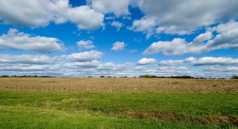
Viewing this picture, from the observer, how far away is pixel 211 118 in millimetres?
11992

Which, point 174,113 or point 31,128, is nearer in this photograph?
point 31,128

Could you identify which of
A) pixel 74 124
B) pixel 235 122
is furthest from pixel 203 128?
pixel 74 124

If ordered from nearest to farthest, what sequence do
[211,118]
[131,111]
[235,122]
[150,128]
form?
1. [150,128]
2. [235,122]
3. [211,118]
4. [131,111]

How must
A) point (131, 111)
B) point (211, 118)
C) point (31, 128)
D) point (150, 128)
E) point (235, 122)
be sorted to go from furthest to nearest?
point (131, 111), point (211, 118), point (235, 122), point (150, 128), point (31, 128)

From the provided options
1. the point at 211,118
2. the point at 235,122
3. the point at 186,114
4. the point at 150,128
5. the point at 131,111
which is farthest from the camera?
the point at 131,111

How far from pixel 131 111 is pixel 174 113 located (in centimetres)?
413

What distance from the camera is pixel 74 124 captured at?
9.26 m

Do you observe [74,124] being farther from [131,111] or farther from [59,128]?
[131,111]

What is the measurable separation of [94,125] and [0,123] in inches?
230

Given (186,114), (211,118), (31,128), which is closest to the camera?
(31,128)

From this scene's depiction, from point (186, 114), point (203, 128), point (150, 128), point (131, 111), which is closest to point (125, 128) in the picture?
point (150, 128)

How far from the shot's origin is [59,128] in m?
8.45

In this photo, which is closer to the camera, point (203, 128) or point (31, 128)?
point (31, 128)

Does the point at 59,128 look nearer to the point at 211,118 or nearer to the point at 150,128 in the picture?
the point at 150,128
